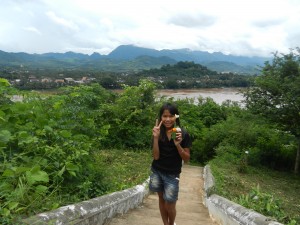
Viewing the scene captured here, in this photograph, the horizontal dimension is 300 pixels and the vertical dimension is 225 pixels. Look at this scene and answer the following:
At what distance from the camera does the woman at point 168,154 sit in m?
4.10

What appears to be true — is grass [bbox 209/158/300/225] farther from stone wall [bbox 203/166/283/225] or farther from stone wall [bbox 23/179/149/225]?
stone wall [bbox 23/179/149/225]

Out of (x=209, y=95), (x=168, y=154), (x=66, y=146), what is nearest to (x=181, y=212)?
(x=168, y=154)

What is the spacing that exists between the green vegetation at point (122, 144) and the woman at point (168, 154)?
1.09 meters

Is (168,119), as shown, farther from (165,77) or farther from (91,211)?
(165,77)

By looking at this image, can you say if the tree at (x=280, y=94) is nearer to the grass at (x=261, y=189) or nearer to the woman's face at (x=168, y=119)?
the grass at (x=261, y=189)

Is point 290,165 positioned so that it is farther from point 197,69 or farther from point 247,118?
point 197,69

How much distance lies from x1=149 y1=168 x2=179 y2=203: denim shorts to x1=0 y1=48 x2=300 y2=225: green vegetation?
999 millimetres

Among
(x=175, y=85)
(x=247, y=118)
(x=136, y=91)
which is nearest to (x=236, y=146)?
(x=247, y=118)

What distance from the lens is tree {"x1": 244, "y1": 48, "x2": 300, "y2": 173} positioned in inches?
606

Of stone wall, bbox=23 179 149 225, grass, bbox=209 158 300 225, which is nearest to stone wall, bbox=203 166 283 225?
grass, bbox=209 158 300 225

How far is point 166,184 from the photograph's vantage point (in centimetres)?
422

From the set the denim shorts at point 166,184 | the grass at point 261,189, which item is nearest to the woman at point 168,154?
the denim shorts at point 166,184

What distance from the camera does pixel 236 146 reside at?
1748cm

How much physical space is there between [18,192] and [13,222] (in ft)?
1.63
